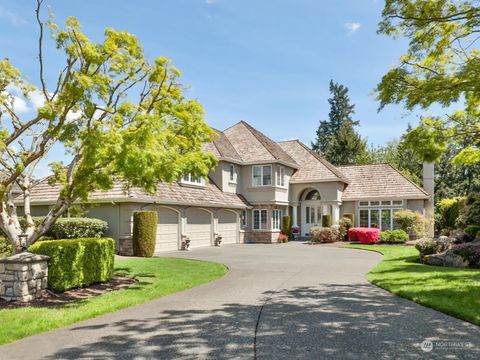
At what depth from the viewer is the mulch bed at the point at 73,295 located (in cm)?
918

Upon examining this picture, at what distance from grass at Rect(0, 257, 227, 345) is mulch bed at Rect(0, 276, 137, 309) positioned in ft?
1.17

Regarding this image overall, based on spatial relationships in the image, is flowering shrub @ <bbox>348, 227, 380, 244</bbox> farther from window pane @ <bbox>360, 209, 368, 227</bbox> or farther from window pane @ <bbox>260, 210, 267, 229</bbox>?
window pane @ <bbox>260, 210, 267, 229</bbox>

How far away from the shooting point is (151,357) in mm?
5789

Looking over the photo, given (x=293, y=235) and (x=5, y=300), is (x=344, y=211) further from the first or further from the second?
(x=5, y=300)

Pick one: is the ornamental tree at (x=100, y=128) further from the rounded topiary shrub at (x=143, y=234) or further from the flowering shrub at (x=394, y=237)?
the flowering shrub at (x=394, y=237)

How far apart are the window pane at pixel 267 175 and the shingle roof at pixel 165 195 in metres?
2.96

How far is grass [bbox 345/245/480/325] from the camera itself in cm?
837

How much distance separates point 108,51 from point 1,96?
10.5 feet

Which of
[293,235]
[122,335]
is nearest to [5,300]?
[122,335]

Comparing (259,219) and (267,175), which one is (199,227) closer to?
(259,219)

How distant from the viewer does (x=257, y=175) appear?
3167 cm

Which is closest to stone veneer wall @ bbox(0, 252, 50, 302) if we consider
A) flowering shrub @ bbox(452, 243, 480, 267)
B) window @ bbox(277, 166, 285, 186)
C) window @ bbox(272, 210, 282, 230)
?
flowering shrub @ bbox(452, 243, 480, 267)

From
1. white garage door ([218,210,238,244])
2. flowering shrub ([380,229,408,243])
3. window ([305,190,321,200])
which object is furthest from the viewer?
window ([305,190,321,200])

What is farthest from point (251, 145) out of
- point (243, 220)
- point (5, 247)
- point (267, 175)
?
point (5, 247)
